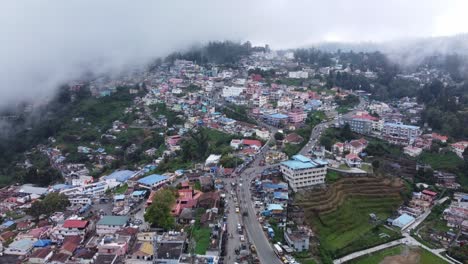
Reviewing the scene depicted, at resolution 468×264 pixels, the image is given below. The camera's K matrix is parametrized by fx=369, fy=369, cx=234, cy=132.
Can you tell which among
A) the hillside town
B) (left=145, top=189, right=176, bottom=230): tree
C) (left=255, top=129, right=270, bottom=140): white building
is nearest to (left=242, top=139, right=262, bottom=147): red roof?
the hillside town

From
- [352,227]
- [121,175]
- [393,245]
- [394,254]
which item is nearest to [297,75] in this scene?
[121,175]

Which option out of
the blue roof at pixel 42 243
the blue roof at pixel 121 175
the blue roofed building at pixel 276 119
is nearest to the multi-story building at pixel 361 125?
the blue roofed building at pixel 276 119

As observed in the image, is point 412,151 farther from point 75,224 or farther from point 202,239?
point 75,224

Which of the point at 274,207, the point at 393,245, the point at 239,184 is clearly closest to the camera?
the point at 274,207

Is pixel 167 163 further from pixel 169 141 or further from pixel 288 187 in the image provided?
pixel 288 187

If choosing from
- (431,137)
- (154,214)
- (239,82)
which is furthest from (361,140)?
(239,82)
